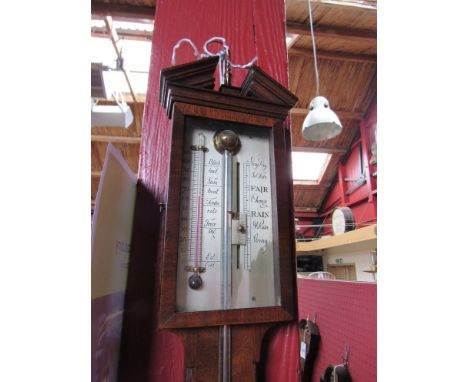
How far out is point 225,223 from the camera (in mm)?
510

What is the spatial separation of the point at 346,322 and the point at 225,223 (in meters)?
1.06

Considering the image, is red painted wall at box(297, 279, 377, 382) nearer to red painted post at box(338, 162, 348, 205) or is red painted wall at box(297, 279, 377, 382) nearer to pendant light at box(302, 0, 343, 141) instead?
pendant light at box(302, 0, 343, 141)

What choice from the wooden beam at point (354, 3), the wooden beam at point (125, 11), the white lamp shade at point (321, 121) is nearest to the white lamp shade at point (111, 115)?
the white lamp shade at point (321, 121)

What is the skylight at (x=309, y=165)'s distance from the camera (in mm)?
6328

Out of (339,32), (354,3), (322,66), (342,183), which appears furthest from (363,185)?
(354,3)

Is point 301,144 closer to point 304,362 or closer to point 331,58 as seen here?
point 331,58

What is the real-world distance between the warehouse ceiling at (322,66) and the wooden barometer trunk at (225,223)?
3.07m

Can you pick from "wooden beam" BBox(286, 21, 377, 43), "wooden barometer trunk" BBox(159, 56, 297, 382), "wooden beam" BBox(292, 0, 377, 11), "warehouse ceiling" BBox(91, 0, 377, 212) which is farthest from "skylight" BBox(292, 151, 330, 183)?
"wooden barometer trunk" BBox(159, 56, 297, 382)

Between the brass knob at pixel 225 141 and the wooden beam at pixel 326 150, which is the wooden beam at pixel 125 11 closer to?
the brass knob at pixel 225 141

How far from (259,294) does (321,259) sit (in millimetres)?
4154

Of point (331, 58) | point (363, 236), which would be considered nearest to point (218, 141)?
point (363, 236)

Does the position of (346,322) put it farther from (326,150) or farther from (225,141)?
(326,150)

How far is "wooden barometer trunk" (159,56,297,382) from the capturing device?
458 millimetres

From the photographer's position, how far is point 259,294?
A: 502 millimetres
